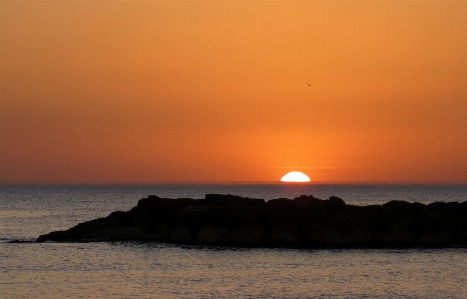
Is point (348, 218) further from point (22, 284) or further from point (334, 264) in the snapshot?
point (22, 284)

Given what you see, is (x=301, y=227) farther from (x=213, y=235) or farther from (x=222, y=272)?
(x=222, y=272)

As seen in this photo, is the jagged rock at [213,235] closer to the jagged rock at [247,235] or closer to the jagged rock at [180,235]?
the jagged rock at [247,235]

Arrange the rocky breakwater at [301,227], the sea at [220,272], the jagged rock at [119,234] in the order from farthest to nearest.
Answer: the jagged rock at [119,234] → the rocky breakwater at [301,227] → the sea at [220,272]

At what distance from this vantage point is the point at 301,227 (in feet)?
175

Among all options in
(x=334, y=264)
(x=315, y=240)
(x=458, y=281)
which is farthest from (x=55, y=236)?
(x=458, y=281)

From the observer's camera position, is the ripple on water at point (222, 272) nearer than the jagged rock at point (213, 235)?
Yes

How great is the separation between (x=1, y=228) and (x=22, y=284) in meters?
34.8

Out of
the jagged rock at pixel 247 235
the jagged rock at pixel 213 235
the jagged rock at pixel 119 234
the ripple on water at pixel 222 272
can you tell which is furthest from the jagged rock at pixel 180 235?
the jagged rock at pixel 247 235

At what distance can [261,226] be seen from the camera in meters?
53.5

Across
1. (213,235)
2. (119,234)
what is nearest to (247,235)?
(213,235)

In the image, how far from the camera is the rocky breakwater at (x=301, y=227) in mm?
52500

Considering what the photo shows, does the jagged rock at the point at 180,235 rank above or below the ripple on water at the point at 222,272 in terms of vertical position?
above

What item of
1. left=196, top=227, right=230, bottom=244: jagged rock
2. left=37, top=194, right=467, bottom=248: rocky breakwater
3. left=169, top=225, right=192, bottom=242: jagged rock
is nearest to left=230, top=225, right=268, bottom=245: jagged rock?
left=37, top=194, right=467, bottom=248: rocky breakwater

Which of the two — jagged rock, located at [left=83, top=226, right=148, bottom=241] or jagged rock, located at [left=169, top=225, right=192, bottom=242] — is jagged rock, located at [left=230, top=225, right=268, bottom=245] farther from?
jagged rock, located at [left=83, top=226, right=148, bottom=241]
